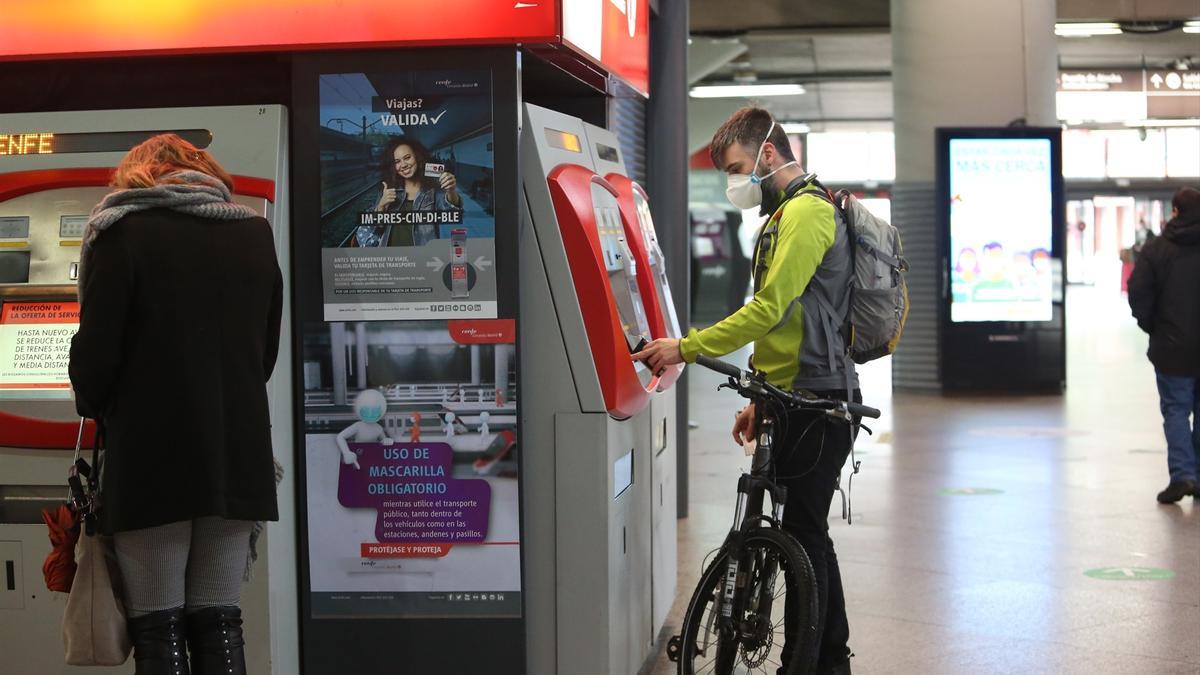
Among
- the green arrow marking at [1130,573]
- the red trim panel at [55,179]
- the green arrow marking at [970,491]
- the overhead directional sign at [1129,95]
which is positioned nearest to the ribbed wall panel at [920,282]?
the green arrow marking at [970,491]

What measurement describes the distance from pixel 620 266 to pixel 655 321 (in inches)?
13.3

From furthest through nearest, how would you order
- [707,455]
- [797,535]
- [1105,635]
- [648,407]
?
[707,455] < [1105,635] < [648,407] < [797,535]

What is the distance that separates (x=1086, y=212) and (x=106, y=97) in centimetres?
3177

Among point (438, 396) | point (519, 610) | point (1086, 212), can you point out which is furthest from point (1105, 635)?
point (1086, 212)

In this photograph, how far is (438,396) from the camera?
3451 mm

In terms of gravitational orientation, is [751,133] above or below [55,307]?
above

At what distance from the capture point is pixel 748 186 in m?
3.61

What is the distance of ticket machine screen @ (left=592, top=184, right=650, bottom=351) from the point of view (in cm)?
361

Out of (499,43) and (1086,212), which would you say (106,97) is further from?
(1086,212)

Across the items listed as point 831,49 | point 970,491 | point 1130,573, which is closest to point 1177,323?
point 970,491

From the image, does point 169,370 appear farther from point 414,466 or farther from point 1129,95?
point 1129,95

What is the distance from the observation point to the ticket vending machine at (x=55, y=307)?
3400mm

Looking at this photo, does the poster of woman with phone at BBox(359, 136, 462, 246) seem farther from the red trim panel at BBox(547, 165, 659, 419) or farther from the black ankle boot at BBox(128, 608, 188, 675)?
the black ankle boot at BBox(128, 608, 188, 675)

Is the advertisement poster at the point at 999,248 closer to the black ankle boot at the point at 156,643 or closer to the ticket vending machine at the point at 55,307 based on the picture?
the ticket vending machine at the point at 55,307
